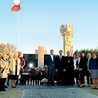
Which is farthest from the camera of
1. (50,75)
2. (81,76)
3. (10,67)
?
(50,75)

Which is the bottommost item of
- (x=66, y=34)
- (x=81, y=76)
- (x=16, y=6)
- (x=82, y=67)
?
(x=81, y=76)

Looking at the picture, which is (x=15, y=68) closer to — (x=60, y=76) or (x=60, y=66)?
(x=60, y=66)

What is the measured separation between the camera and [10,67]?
1733 cm

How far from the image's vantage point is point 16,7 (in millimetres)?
28672

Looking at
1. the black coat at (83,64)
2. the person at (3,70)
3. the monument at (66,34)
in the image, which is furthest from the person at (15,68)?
the monument at (66,34)

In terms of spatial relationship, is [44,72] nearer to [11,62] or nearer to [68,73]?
[68,73]

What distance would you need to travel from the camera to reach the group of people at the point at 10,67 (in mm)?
16062

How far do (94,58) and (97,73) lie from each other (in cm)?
78

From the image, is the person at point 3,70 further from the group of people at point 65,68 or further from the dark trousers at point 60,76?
the dark trousers at point 60,76

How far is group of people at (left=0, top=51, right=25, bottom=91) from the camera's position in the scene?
Answer: 52.7 ft

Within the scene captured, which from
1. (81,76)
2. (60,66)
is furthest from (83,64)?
(60,66)

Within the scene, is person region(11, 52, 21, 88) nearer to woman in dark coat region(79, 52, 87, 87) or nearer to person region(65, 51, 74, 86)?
person region(65, 51, 74, 86)

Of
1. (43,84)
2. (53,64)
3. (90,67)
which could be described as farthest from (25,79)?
(90,67)

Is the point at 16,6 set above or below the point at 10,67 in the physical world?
above
